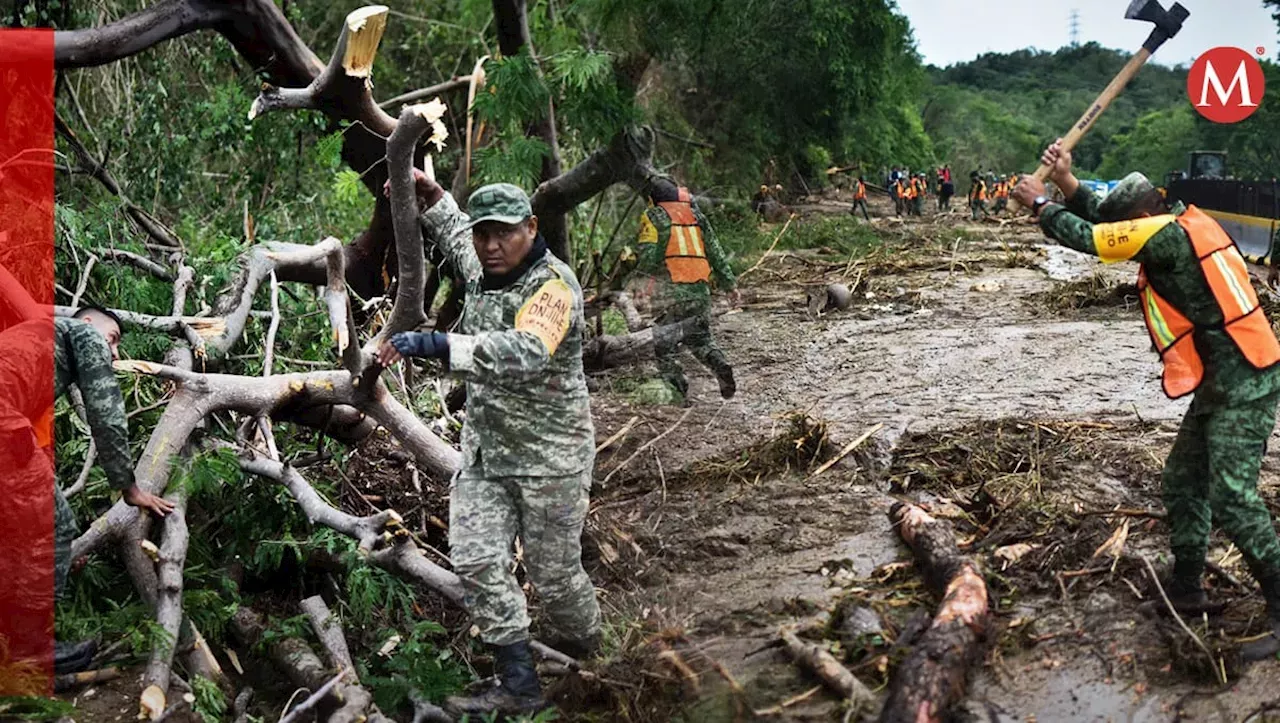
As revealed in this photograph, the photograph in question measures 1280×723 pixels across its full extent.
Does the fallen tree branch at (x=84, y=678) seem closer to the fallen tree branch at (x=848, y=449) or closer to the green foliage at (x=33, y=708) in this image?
the green foliage at (x=33, y=708)

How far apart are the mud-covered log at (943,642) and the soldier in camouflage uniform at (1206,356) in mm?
786

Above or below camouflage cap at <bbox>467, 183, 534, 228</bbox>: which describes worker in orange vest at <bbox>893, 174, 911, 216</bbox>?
below

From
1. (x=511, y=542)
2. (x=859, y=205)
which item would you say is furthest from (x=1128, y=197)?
(x=859, y=205)

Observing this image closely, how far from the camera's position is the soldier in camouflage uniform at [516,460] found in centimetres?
373

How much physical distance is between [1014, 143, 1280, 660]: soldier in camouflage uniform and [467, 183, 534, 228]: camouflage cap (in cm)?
193

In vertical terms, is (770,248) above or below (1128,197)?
below

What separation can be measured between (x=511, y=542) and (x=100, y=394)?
1568 millimetres

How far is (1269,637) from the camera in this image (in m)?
3.67

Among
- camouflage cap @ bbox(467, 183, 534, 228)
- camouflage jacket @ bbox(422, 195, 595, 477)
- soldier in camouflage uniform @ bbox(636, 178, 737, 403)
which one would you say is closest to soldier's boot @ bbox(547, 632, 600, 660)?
camouflage jacket @ bbox(422, 195, 595, 477)

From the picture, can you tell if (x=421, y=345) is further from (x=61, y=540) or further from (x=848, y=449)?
(x=848, y=449)

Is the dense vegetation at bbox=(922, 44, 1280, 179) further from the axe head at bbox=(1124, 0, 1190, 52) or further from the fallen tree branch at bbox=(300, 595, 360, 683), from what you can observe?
the fallen tree branch at bbox=(300, 595, 360, 683)

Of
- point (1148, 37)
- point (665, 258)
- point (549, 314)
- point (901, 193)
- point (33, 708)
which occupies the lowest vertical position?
point (33, 708)

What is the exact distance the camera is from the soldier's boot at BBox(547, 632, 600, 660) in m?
4.12

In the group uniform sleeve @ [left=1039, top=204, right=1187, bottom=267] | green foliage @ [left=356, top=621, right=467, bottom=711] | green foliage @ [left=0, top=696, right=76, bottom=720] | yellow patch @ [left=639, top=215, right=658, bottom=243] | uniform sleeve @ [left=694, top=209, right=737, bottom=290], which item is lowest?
green foliage @ [left=356, top=621, right=467, bottom=711]
